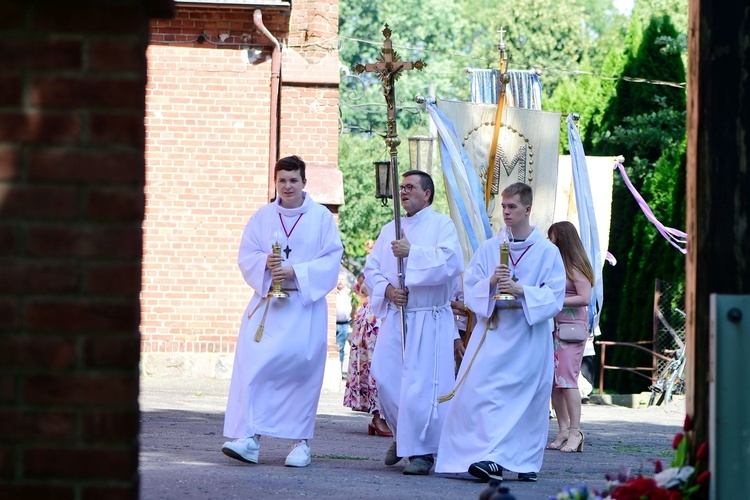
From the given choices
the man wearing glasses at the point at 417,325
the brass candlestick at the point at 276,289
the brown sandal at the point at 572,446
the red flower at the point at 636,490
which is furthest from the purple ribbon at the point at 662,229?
the red flower at the point at 636,490

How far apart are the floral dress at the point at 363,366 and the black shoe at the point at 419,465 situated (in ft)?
11.1

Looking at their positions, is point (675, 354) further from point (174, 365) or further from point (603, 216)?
point (174, 365)

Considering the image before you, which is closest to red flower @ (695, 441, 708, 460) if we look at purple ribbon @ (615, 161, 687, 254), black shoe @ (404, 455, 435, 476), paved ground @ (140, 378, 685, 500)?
paved ground @ (140, 378, 685, 500)

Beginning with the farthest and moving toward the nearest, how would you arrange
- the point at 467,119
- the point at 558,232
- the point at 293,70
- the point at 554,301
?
the point at 293,70 < the point at 467,119 < the point at 558,232 < the point at 554,301

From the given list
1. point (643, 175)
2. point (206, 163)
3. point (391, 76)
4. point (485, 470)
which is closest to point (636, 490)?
point (485, 470)

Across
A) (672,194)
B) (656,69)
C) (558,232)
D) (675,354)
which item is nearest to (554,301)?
(558,232)

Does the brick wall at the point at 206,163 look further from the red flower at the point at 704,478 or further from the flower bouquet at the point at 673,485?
the red flower at the point at 704,478

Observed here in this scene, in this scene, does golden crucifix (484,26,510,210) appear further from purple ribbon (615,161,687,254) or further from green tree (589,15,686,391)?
green tree (589,15,686,391)

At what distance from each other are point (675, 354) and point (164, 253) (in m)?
8.03

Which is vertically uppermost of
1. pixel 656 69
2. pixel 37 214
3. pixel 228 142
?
pixel 656 69

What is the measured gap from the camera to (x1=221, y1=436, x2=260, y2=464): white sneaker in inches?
355

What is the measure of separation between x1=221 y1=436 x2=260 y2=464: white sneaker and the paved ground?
0.09 m

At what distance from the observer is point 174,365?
58.7 feet

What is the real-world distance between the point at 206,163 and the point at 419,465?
9.36 metres
